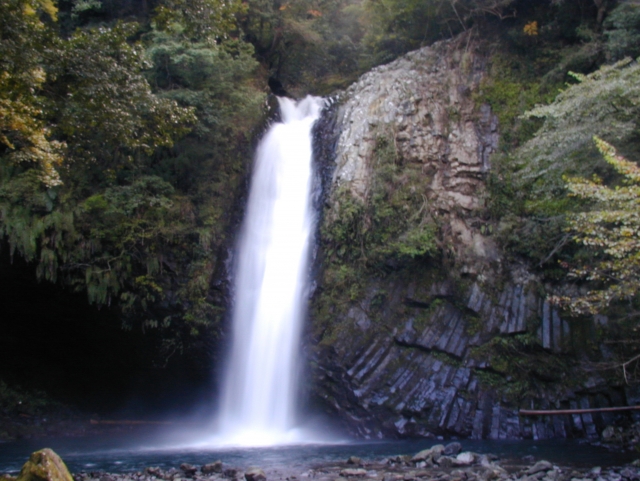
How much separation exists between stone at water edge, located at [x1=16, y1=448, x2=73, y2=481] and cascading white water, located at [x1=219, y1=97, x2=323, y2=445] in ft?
22.6

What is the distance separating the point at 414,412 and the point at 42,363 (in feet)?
36.4

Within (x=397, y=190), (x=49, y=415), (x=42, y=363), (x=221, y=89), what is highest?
(x=221, y=89)

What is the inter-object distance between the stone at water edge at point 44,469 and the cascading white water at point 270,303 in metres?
6.90

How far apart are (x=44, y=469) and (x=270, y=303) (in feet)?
27.6

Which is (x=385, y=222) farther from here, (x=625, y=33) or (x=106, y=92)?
(x=625, y=33)

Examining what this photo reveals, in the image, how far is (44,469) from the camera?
4.91 metres

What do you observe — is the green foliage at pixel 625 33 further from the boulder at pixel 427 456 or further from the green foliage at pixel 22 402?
the green foliage at pixel 22 402

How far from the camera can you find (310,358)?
40.0 feet

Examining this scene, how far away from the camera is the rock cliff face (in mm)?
11078

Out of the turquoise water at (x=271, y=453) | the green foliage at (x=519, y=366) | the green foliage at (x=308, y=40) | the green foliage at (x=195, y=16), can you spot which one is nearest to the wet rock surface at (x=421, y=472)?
the turquoise water at (x=271, y=453)

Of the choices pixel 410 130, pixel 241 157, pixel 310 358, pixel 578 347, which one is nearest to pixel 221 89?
pixel 241 157

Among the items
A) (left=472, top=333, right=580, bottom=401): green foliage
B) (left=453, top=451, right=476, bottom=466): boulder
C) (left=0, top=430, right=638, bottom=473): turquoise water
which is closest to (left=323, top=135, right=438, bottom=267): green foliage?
(left=472, top=333, right=580, bottom=401): green foliage

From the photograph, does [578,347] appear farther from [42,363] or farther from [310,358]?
[42,363]

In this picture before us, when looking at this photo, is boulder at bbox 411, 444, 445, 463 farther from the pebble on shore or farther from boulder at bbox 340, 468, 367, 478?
boulder at bbox 340, 468, 367, 478
